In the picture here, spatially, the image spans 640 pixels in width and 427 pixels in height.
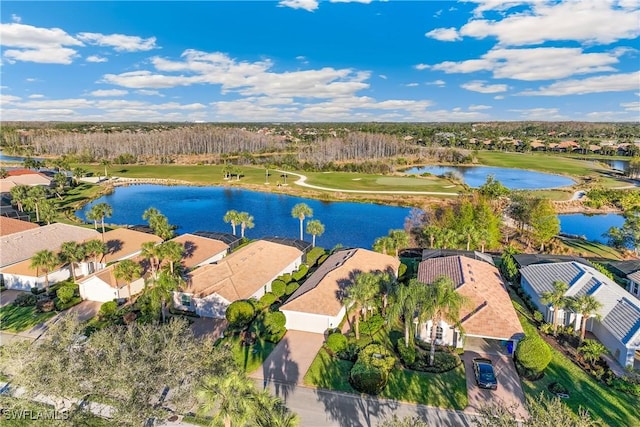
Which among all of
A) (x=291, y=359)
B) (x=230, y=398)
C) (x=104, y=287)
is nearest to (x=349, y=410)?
(x=291, y=359)

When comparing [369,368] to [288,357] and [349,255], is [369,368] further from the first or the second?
[349,255]

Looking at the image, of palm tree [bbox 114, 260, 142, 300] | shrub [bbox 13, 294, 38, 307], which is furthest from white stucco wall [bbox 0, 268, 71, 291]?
palm tree [bbox 114, 260, 142, 300]

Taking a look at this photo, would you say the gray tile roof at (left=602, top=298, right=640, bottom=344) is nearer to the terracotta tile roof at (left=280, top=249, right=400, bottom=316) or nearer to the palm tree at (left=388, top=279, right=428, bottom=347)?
the palm tree at (left=388, top=279, right=428, bottom=347)

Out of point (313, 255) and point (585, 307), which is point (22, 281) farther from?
point (585, 307)

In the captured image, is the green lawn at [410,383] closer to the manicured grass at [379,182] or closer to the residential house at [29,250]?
the residential house at [29,250]

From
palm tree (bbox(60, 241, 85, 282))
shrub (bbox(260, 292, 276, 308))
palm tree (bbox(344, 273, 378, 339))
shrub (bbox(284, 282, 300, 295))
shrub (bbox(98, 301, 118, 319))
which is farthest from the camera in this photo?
palm tree (bbox(60, 241, 85, 282))

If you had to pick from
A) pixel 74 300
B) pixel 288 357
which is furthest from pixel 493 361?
pixel 74 300
